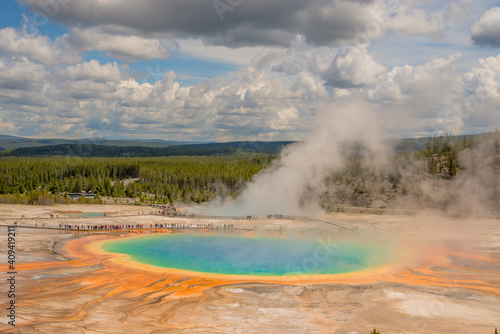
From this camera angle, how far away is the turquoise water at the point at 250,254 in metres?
30.9

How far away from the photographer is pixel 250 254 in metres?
35.9

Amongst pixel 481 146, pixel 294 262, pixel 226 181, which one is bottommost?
pixel 294 262

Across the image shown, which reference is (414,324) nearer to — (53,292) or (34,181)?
(53,292)

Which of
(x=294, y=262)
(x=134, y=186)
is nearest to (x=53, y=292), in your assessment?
(x=294, y=262)

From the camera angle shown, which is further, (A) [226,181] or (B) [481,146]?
(A) [226,181]

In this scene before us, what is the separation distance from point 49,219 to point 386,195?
5070cm

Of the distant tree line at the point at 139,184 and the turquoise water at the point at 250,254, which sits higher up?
the distant tree line at the point at 139,184

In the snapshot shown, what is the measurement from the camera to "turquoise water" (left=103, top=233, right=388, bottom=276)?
30.9 metres

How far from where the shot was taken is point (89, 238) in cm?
4131

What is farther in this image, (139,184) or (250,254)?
(139,184)

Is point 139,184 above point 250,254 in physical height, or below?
above

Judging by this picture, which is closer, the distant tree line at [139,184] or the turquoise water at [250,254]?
the turquoise water at [250,254]

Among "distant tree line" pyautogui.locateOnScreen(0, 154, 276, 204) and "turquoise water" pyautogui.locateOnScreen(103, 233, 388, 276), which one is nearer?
"turquoise water" pyautogui.locateOnScreen(103, 233, 388, 276)

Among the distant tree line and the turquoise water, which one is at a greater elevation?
the distant tree line
